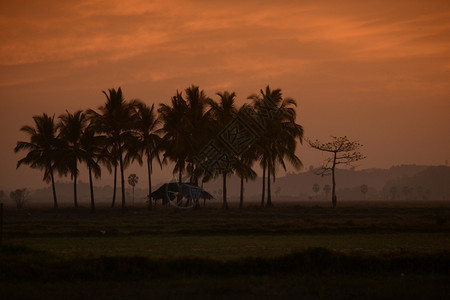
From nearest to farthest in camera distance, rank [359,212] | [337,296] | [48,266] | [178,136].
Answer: [337,296] → [48,266] → [359,212] → [178,136]

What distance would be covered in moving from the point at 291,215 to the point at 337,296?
100 ft

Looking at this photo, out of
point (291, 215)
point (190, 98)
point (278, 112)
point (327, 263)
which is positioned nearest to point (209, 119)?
point (190, 98)

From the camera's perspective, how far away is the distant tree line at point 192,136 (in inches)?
1987

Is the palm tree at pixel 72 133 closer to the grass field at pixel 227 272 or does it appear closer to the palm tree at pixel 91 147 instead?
the palm tree at pixel 91 147

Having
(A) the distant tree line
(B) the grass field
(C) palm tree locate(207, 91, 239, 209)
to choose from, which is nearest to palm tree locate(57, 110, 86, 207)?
(A) the distant tree line

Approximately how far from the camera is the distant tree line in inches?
1987

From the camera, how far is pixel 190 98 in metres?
53.3

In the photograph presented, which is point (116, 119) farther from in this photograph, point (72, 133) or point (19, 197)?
point (19, 197)

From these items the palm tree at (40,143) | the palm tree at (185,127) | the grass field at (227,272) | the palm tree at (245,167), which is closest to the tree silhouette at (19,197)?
the palm tree at (40,143)

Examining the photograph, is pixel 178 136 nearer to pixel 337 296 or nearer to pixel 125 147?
pixel 125 147

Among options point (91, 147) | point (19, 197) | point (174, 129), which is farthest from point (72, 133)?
point (19, 197)

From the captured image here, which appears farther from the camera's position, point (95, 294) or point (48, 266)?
point (48, 266)

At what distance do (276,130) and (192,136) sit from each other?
8.51 metres

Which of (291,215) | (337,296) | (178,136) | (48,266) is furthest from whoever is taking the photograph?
(178,136)
